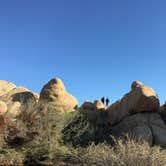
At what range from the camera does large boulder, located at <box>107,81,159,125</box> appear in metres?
13.7

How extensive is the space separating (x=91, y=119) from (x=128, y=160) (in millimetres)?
9198

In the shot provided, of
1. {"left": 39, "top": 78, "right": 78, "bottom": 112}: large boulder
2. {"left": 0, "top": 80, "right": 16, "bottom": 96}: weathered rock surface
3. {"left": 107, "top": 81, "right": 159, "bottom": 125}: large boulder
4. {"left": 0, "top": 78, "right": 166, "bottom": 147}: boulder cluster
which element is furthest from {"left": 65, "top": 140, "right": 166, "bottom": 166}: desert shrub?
{"left": 0, "top": 80, "right": 16, "bottom": 96}: weathered rock surface

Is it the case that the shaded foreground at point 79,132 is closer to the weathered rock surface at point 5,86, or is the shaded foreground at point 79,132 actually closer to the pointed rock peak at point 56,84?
the pointed rock peak at point 56,84

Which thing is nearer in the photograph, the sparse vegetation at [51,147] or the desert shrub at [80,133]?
the sparse vegetation at [51,147]

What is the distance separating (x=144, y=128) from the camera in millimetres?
12188

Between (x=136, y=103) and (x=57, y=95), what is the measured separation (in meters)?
4.21

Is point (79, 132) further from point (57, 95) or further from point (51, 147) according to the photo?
point (57, 95)

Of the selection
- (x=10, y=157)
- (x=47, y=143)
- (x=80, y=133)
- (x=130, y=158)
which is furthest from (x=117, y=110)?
(x=130, y=158)

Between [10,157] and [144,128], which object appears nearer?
[10,157]

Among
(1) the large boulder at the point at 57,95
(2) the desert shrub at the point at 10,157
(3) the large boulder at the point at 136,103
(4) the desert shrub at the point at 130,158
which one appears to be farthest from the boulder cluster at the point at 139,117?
(4) the desert shrub at the point at 130,158

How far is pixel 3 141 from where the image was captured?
8.62 meters

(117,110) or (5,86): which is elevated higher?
(5,86)

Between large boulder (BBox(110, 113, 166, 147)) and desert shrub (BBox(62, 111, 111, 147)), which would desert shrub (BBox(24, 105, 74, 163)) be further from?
large boulder (BBox(110, 113, 166, 147))

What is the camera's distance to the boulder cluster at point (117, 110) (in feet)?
37.1
